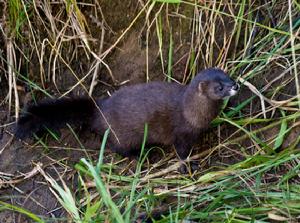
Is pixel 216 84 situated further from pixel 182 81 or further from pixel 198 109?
pixel 182 81

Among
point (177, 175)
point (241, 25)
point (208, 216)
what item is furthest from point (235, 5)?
point (208, 216)

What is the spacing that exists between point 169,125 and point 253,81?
555 millimetres

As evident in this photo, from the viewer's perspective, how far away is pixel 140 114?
388 cm

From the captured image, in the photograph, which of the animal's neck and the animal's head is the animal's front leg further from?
the animal's head

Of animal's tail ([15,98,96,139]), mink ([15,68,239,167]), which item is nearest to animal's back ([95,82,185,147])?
mink ([15,68,239,167])

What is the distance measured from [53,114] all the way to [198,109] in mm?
838

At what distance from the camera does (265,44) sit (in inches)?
157

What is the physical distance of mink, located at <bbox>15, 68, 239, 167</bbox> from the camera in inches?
149

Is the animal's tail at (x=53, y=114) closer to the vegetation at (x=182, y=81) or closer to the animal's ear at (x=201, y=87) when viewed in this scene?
the vegetation at (x=182, y=81)

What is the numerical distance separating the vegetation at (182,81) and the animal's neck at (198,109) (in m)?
0.11

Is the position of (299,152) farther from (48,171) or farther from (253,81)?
(48,171)

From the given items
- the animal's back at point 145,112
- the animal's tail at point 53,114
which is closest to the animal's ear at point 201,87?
the animal's back at point 145,112

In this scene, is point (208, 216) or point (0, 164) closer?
point (208, 216)

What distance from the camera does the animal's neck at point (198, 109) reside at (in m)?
3.77
